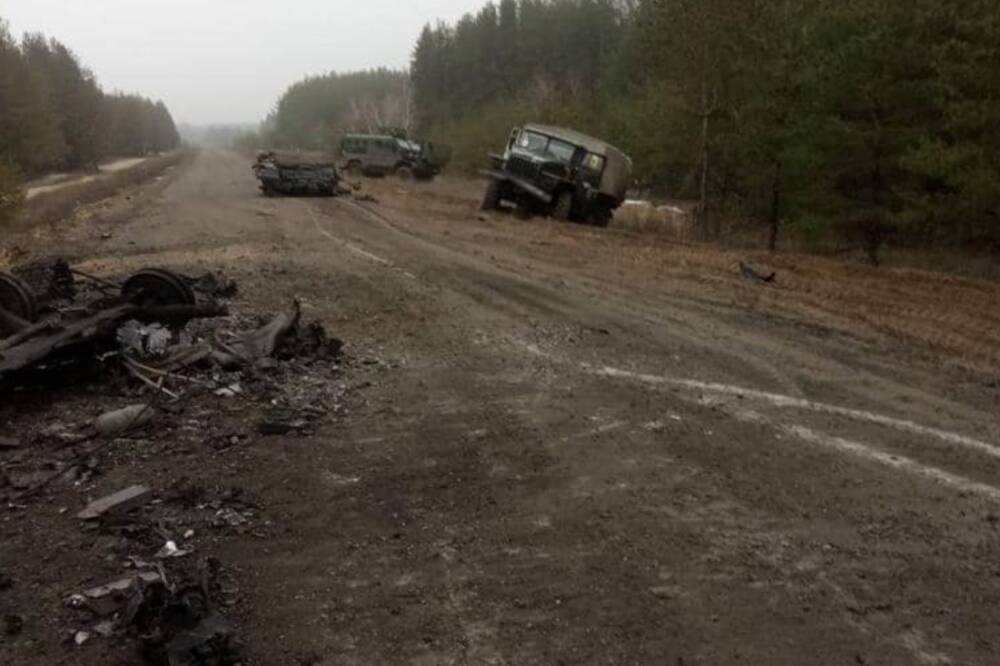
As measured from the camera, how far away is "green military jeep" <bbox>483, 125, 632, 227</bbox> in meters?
21.3

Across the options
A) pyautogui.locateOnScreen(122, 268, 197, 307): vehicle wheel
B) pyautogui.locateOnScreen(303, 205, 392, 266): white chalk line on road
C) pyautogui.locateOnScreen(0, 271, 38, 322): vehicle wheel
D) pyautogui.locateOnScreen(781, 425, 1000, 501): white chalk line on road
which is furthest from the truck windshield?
pyautogui.locateOnScreen(781, 425, 1000, 501): white chalk line on road

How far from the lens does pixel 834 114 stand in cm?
1630

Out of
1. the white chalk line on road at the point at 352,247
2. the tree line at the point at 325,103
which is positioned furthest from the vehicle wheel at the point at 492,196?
the tree line at the point at 325,103

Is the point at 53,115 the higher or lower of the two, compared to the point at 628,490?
higher

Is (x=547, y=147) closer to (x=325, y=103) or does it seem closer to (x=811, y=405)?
(x=811, y=405)

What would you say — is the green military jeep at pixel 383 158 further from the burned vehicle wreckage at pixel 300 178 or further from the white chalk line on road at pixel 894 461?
the white chalk line on road at pixel 894 461

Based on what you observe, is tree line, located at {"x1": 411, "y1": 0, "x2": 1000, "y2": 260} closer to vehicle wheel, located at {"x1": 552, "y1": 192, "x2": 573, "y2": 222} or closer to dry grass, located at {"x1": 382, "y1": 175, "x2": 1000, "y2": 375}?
dry grass, located at {"x1": 382, "y1": 175, "x2": 1000, "y2": 375}

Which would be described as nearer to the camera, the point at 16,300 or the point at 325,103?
the point at 16,300

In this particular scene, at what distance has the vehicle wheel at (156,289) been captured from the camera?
27.1 feet

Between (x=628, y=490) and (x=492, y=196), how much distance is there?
1831cm

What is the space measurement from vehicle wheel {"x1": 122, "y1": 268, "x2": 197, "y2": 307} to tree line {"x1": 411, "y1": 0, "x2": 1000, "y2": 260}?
40.9 ft

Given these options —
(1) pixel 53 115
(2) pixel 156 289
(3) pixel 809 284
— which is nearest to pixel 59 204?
(2) pixel 156 289

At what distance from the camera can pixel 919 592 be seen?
4.03 m

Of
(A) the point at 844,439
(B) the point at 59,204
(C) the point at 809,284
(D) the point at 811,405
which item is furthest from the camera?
(B) the point at 59,204
